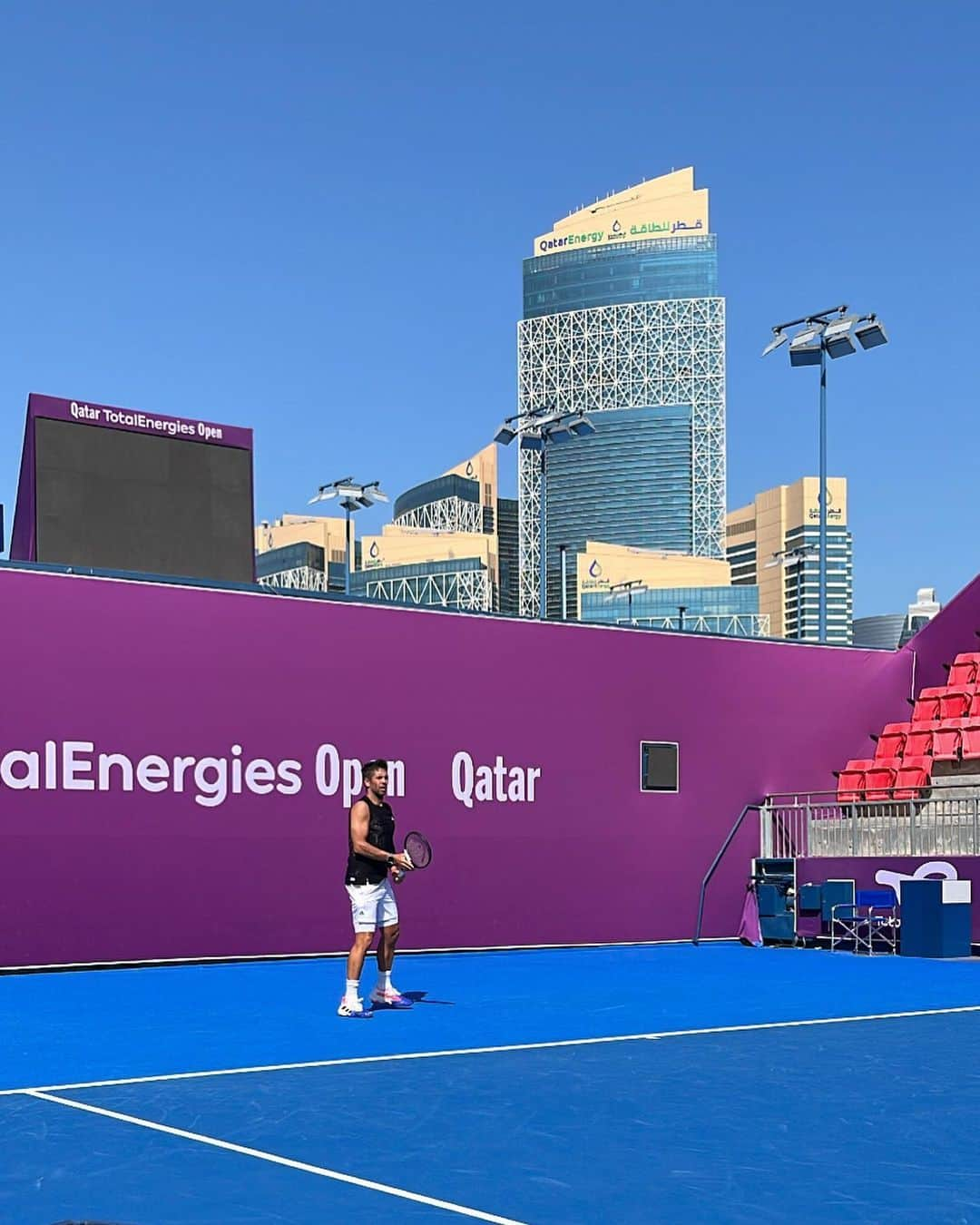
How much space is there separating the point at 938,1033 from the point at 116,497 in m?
17.1

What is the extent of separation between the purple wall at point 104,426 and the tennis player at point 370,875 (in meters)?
13.1

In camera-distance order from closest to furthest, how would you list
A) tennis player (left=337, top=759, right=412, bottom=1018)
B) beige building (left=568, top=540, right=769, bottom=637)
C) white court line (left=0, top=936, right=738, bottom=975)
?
tennis player (left=337, top=759, right=412, bottom=1018) → white court line (left=0, top=936, right=738, bottom=975) → beige building (left=568, top=540, right=769, bottom=637)

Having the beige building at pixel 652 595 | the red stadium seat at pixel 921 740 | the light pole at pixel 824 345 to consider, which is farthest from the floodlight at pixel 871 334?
the beige building at pixel 652 595

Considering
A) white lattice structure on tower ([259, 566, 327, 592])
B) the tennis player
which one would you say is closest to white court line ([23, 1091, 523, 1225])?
the tennis player

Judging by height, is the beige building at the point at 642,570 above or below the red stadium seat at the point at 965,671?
above

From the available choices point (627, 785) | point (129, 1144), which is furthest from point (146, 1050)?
point (627, 785)

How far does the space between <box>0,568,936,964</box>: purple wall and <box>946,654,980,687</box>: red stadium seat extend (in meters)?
1.40

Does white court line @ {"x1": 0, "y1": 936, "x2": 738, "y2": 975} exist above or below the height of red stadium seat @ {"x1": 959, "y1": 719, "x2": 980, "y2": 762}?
below

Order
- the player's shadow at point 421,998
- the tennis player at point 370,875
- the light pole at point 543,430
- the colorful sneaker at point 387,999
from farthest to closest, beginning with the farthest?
the light pole at point 543,430, the player's shadow at point 421,998, the colorful sneaker at point 387,999, the tennis player at point 370,875

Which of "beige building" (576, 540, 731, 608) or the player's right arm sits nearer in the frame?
the player's right arm

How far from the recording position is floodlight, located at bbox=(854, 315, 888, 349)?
27.6 metres

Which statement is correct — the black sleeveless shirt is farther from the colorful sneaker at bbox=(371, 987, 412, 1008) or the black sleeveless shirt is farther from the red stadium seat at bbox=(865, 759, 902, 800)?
the red stadium seat at bbox=(865, 759, 902, 800)

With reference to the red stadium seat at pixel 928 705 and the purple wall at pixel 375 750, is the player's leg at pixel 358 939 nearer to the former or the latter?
the purple wall at pixel 375 750

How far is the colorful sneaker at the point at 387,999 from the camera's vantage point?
12602mm
